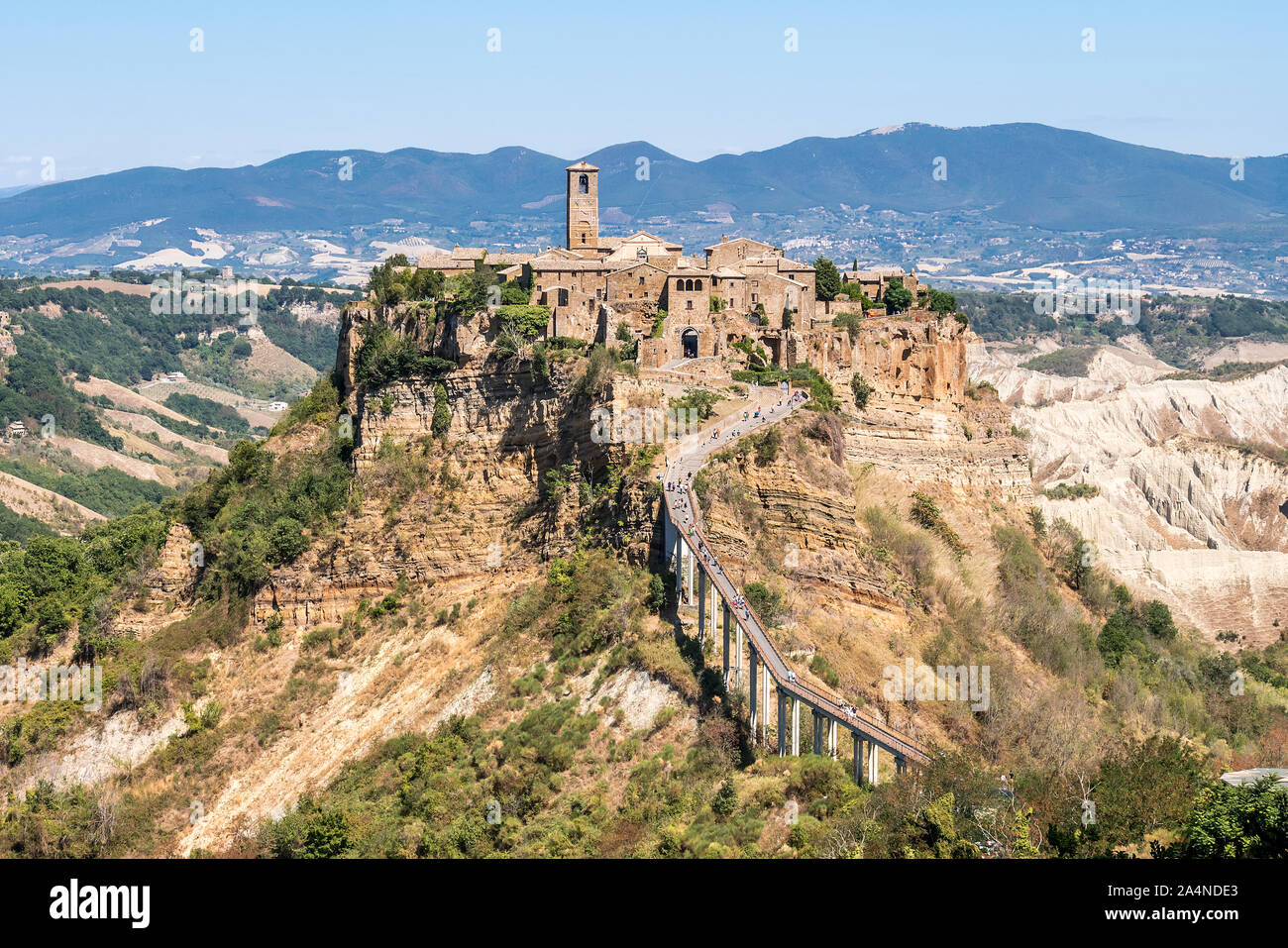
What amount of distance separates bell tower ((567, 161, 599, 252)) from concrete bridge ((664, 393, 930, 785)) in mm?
24682

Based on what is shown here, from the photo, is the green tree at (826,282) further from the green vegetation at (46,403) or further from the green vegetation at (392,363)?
the green vegetation at (46,403)

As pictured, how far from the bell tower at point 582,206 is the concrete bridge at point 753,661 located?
2468 cm

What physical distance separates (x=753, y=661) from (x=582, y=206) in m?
36.6

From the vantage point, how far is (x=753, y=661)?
3688 centimetres

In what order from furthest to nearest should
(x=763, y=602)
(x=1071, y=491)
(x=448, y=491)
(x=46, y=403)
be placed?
(x=46, y=403), (x=1071, y=491), (x=448, y=491), (x=763, y=602)

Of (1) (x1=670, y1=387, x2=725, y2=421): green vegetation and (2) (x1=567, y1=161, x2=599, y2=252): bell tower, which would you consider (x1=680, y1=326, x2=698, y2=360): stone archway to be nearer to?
(1) (x1=670, y1=387, x2=725, y2=421): green vegetation

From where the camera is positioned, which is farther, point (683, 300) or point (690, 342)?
point (683, 300)

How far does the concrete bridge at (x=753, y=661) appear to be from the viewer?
34.7m

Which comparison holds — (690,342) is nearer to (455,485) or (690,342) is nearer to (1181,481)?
(455,485)

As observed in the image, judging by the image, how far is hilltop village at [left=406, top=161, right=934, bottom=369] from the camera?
→ 55750 millimetres

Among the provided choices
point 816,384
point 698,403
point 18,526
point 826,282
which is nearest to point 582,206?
point 826,282

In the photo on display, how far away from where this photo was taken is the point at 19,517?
126 m
